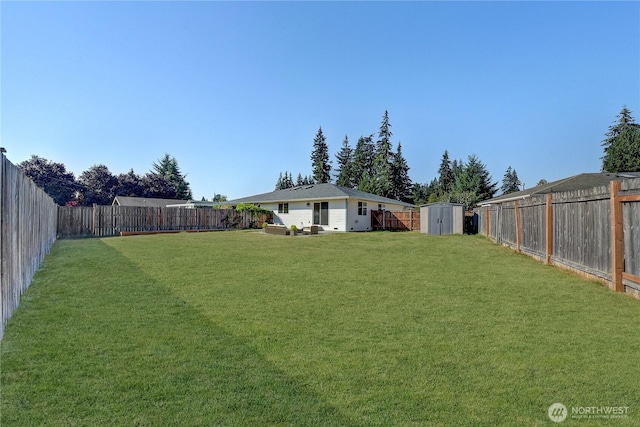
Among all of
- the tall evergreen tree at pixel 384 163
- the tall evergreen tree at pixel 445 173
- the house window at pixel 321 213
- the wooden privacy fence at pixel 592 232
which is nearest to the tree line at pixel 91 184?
the tall evergreen tree at pixel 384 163

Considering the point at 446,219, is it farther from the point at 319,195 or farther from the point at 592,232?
the point at 592,232

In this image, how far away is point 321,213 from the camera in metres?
24.0

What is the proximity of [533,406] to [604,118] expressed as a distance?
5129 centimetres

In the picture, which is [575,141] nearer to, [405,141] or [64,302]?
[405,141]

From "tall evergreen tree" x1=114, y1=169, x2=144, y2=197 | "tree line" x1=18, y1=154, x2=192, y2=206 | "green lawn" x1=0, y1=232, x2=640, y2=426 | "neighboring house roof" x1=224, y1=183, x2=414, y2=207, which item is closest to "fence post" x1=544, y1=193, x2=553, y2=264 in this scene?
"green lawn" x1=0, y1=232, x2=640, y2=426

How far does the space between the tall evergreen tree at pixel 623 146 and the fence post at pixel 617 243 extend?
40.7m

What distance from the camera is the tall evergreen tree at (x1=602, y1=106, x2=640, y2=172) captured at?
35406mm

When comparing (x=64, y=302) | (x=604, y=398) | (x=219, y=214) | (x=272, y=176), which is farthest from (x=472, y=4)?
(x=272, y=176)

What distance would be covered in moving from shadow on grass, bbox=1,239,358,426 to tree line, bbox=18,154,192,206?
45498 mm

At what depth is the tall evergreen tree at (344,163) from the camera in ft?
174

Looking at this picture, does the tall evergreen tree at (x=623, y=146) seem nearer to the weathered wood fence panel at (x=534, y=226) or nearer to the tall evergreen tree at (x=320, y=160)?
the tall evergreen tree at (x=320, y=160)

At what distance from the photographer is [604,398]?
238 centimetres

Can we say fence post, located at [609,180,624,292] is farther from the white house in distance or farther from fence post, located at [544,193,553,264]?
the white house in distance

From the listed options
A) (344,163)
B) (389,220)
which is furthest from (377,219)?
(344,163)
